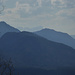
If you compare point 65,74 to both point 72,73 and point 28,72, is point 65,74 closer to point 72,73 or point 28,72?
point 72,73

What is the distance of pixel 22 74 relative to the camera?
6732 inches

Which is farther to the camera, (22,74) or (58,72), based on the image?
(58,72)

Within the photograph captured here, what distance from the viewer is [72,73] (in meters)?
178

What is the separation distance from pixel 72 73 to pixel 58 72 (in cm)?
1621

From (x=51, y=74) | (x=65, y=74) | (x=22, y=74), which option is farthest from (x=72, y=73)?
(x=22, y=74)

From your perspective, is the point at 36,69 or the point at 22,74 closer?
the point at 22,74

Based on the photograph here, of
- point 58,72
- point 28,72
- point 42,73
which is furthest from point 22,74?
point 58,72

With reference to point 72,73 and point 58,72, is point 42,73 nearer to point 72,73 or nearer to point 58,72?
point 58,72

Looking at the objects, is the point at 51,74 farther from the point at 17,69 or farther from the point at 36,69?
the point at 17,69

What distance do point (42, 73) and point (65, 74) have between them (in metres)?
25.2

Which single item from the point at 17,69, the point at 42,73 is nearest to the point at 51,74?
the point at 42,73

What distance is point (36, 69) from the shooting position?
18788 centimetres

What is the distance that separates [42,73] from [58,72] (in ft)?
64.9

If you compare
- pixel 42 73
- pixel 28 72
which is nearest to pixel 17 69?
pixel 28 72
